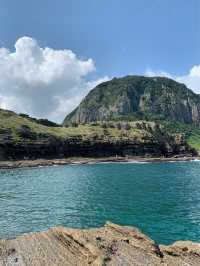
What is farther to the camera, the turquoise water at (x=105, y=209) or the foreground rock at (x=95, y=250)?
the turquoise water at (x=105, y=209)

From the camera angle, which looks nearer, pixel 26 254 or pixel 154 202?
pixel 26 254

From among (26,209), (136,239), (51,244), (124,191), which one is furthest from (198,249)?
(124,191)

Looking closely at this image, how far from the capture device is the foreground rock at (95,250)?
27922 mm

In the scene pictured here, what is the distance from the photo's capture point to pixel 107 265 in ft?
85.6

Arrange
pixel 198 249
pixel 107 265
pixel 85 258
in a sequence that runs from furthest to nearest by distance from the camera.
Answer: pixel 198 249 < pixel 85 258 < pixel 107 265

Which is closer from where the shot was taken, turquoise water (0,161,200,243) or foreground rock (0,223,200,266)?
foreground rock (0,223,200,266)

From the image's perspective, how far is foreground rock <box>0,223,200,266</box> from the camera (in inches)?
1099

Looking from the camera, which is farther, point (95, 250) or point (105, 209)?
point (105, 209)

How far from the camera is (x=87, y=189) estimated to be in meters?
102

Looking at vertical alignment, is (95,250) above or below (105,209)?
above

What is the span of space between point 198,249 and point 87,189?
7146 cm

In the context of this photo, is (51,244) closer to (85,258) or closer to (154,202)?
(85,258)

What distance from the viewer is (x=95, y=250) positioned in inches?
1132

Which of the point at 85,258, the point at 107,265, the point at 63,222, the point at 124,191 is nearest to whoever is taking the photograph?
the point at 107,265
